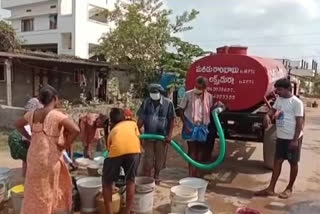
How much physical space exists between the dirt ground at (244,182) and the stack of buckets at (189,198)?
39 centimetres

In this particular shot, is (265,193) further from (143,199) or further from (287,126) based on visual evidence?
(143,199)

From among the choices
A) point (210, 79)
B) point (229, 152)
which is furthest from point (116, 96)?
point (210, 79)

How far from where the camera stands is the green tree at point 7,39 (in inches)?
687

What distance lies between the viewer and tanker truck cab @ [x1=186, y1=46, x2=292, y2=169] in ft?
23.0

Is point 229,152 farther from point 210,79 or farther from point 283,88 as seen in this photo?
point 283,88

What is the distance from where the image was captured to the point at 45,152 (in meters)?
3.94

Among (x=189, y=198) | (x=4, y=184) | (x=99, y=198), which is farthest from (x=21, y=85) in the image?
(x=189, y=198)

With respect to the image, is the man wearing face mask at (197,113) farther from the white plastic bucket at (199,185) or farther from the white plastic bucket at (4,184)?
the white plastic bucket at (4,184)

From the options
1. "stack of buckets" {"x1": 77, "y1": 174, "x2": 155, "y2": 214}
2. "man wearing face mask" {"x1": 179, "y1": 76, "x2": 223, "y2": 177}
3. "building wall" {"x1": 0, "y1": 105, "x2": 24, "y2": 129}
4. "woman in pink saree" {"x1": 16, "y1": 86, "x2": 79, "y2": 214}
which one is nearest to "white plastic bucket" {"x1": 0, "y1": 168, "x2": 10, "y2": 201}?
"stack of buckets" {"x1": 77, "y1": 174, "x2": 155, "y2": 214}

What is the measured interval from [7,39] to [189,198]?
50.5 ft

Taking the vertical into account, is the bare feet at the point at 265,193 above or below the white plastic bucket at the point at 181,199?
below

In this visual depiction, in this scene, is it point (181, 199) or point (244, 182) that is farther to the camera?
point (244, 182)

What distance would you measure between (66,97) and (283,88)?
17420mm

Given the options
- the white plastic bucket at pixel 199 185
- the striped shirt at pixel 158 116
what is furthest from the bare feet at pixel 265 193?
the striped shirt at pixel 158 116
